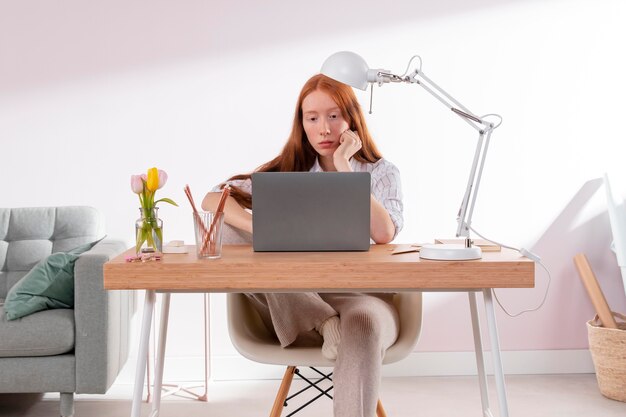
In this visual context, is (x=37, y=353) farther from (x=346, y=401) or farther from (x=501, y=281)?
(x=501, y=281)

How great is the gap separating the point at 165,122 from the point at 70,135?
1.47ft

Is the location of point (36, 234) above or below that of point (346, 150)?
below

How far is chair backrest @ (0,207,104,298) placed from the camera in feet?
11.1

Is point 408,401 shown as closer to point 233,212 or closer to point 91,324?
point 91,324

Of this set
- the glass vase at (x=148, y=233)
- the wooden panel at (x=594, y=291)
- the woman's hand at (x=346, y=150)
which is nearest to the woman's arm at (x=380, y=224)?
the woman's hand at (x=346, y=150)

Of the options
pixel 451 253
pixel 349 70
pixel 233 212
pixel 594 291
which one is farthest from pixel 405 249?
pixel 594 291

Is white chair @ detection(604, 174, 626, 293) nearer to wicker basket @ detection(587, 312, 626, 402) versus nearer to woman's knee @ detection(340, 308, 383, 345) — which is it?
wicker basket @ detection(587, 312, 626, 402)

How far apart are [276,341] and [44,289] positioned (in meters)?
1.07

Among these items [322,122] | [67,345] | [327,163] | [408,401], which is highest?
[322,122]

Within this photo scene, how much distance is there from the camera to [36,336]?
9.40 ft

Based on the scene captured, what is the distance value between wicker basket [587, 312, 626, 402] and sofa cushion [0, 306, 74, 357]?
7.04ft

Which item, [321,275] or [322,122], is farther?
[322,122]

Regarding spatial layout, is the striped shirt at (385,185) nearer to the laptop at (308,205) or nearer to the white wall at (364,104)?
the laptop at (308,205)

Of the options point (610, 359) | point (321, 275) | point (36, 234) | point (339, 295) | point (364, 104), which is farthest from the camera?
point (364, 104)
